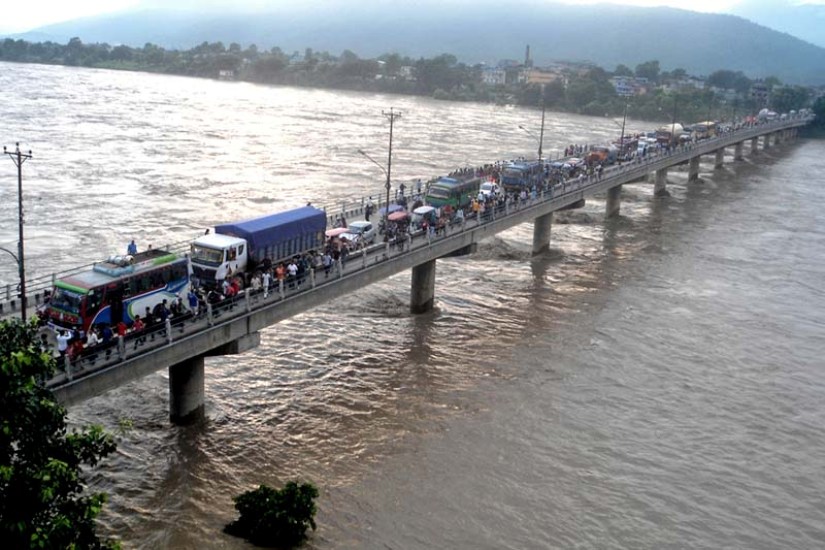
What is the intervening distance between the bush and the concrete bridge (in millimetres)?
3880

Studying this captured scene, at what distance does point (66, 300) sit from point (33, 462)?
9336 millimetres

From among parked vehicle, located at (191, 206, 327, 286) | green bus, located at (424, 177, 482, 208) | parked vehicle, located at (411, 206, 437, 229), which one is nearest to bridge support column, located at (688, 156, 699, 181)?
green bus, located at (424, 177, 482, 208)

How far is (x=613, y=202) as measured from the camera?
58375 millimetres

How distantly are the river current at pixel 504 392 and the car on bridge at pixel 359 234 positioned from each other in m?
3.24

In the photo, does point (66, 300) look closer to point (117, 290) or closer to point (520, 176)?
point (117, 290)

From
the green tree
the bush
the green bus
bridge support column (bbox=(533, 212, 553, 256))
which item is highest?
the green tree

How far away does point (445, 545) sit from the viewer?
61.0ft

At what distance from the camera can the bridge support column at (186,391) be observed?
73.1ft

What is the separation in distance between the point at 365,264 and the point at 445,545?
1148cm

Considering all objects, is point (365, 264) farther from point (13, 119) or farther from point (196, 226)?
point (13, 119)

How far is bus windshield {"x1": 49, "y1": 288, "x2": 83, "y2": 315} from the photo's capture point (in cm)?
1953

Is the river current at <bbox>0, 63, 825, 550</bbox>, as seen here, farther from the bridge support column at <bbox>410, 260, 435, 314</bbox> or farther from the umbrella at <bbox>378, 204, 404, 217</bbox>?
the umbrella at <bbox>378, 204, 404, 217</bbox>

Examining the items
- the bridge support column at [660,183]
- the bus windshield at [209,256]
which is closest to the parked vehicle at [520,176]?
the bus windshield at [209,256]

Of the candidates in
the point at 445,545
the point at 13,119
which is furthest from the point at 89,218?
the point at 13,119
